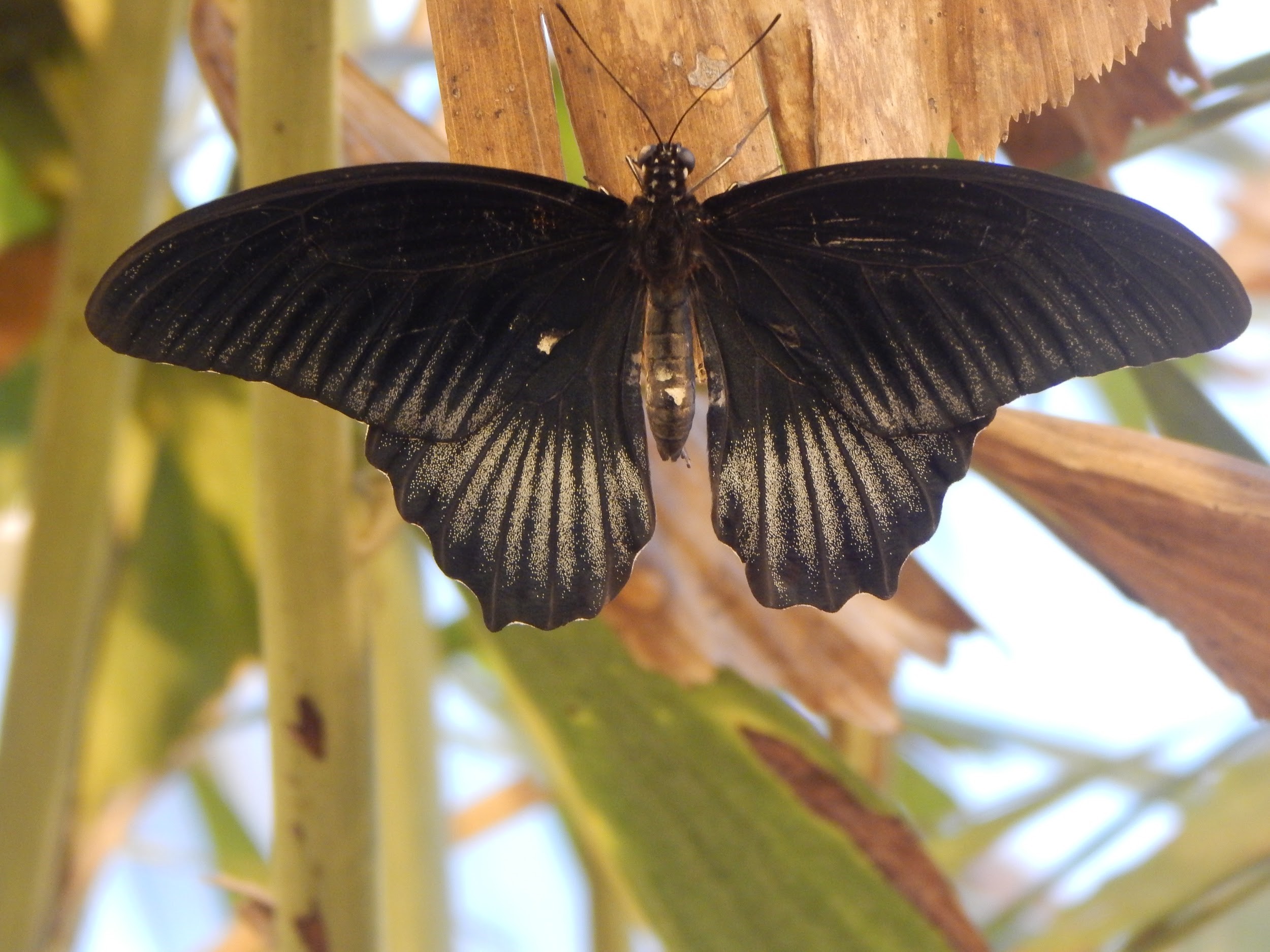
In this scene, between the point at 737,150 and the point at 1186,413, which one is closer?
the point at 737,150

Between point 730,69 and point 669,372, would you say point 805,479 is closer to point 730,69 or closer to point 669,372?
point 669,372

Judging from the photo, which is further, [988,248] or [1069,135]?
[1069,135]

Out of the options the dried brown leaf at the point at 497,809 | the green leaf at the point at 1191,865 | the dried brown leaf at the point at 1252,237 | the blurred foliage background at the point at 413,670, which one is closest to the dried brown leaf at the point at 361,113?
the blurred foliage background at the point at 413,670

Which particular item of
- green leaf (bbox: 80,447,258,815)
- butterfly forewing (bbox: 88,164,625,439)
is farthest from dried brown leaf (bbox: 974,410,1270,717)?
green leaf (bbox: 80,447,258,815)

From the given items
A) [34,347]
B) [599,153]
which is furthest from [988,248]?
[34,347]

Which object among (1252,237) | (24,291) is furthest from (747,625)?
(1252,237)

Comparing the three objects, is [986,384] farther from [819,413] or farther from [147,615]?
[147,615]

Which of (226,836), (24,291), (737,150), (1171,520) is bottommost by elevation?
(1171,520)
